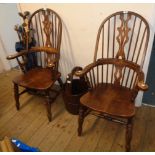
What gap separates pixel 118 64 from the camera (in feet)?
5.61

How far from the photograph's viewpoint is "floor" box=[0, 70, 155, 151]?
1.73 m

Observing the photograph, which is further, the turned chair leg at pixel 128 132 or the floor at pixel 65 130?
the floor at pixel 65 130

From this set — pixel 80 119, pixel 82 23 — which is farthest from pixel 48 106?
pixel 82 23

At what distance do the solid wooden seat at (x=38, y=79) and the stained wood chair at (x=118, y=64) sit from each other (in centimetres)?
41

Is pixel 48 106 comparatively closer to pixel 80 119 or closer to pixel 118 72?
pixel 80 119

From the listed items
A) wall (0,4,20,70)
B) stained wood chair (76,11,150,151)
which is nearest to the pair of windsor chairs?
stained wood chair (76,11,150,151)

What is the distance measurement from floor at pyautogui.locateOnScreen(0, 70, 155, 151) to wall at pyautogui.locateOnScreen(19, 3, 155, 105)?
0.39m

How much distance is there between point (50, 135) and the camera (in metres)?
1.86

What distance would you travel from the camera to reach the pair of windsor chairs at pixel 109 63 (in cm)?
152

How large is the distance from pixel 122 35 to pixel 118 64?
26 cm

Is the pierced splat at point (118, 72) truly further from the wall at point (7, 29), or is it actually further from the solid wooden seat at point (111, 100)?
the wall at point (7, 29)

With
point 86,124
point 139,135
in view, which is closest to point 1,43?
point 86,124

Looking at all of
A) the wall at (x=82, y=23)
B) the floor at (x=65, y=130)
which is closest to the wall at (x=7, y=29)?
the wall at (x=82, y=23)

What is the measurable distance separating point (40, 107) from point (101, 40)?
1035mm
